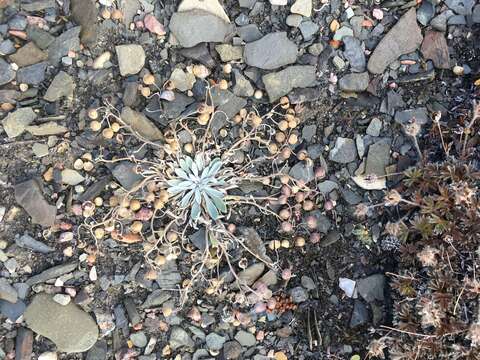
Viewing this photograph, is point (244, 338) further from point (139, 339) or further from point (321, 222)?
point (321, 222)

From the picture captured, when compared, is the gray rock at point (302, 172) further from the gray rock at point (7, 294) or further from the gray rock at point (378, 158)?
the gray rock at point (7, 294)

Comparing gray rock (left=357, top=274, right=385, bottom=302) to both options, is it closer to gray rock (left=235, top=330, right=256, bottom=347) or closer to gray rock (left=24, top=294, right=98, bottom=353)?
gray rock (left=235, top=330, right=256, bottom=347)

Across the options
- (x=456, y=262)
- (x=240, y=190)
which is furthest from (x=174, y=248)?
(x=456, y=262)

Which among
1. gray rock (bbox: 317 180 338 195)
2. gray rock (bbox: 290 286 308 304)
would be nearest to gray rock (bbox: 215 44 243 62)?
gray rock (bbox: 317 180 338 195)

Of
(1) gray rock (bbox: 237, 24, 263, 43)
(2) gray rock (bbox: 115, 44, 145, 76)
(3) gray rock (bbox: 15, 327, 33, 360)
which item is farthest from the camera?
(1) gray rock (bbox: 237, 24, 263, 43)

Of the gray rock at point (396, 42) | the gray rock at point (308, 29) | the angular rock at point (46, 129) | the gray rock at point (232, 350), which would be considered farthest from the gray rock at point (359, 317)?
the angular rock at point (46, 129)

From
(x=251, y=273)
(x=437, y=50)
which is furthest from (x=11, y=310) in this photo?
(x=437, y=50)

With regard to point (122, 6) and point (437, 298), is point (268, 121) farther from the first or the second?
point (437, 298)
